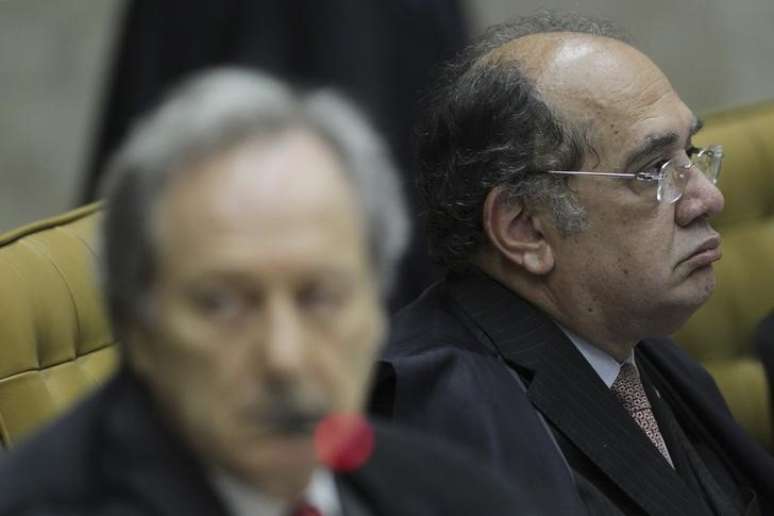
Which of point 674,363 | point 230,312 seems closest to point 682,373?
point 674,363

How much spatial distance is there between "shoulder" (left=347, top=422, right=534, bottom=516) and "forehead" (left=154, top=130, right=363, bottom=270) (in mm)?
271

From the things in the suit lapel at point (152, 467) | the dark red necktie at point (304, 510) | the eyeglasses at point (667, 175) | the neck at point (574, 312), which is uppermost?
the suit lapel at point (152, 467)

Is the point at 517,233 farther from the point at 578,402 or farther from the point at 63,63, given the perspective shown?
the point at 63,63

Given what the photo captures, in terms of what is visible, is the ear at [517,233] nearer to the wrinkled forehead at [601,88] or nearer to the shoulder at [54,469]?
the wrinkled forehead at [601,88]

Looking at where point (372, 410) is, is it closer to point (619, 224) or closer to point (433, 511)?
point (619, 224)

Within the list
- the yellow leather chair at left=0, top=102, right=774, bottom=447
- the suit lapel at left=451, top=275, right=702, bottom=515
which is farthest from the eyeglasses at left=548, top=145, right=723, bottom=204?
the yellow leather chair at left=0, top=102, right=774, bottom=447

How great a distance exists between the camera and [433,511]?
1.44 m

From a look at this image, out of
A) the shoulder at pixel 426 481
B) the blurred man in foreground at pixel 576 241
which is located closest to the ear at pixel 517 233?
the blurred man in foreground at pixel 576 241

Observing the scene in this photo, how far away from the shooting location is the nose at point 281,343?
1231mm

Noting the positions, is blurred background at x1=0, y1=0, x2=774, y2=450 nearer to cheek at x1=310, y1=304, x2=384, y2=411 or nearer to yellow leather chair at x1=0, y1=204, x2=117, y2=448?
yellow leather chair at x1=0, y1=204, x2=117, y2=448

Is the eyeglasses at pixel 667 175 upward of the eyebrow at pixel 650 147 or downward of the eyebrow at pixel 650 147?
downward

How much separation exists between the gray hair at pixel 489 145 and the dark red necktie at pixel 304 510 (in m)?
1.10

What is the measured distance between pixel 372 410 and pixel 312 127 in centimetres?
89

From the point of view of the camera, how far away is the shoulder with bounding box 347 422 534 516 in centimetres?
144
